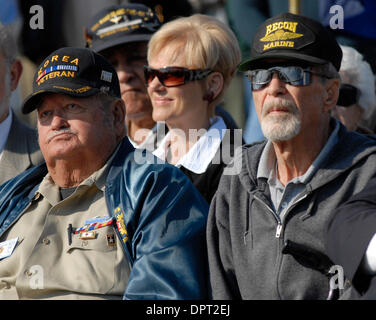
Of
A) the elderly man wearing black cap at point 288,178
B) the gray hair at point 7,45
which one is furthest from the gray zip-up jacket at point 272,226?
A: the gray hair at point 7,45

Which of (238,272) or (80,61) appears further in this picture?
(80,61)

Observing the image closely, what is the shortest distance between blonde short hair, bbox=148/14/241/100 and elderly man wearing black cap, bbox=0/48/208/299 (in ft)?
2.74

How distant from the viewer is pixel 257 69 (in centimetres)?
408

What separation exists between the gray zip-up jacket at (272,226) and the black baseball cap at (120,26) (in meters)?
2.03

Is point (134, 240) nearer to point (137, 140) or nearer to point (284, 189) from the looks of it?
point (284, 189)

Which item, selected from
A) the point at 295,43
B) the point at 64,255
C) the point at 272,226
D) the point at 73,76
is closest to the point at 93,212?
the point at 64,255

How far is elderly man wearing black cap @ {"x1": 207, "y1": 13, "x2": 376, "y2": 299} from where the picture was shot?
12.3 feet

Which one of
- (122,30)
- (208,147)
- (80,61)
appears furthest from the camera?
(122,30)

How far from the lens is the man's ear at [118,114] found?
173 inches

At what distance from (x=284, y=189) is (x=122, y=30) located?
241cm

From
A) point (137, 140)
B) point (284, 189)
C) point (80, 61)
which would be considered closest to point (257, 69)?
point (284, 189)

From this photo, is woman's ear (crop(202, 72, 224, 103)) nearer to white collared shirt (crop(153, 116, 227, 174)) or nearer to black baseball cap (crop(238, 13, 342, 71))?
white collared shirt (crop(153, 116, 227, 174))

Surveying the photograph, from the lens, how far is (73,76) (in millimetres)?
4230

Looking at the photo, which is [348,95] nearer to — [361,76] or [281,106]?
[361,76]
